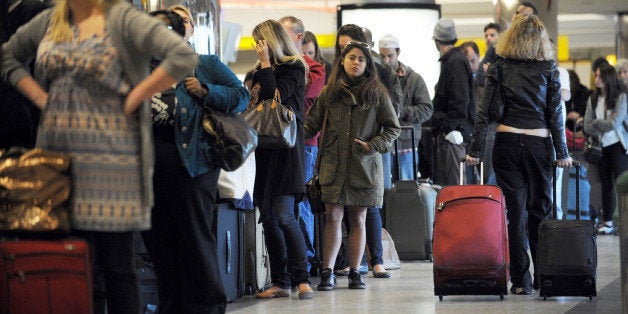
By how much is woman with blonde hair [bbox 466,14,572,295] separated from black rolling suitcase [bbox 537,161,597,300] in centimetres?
30

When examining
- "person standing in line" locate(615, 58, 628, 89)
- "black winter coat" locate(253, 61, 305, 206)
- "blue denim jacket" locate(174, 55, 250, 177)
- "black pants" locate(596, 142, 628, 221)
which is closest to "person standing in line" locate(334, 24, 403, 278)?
"black winter coat" locate(253, 61, 305, 206)

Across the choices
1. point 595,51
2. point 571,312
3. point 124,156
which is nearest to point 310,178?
point 571,312

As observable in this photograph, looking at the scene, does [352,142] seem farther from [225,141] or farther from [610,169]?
[610,169]

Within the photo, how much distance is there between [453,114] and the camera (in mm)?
12148

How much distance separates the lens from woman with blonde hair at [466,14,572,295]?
26.2ft

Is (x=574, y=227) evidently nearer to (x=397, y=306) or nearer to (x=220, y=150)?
(x=397, y=306)

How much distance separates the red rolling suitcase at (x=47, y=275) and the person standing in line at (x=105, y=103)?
12 cm

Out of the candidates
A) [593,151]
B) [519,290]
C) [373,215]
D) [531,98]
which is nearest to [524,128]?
[531,98]

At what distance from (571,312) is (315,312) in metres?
1.40

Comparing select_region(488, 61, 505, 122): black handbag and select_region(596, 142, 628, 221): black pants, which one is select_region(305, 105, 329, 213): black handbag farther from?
select_region(596, 142, 628, 221): black pants

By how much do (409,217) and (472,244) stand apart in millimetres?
3447

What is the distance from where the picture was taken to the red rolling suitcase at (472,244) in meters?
7.68

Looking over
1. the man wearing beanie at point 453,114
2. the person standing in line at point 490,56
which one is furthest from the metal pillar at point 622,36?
the man wearing beanie at point 453,114

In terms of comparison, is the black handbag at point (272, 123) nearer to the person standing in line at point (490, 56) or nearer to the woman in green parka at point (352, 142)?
the woman in green parka at point (352, 142)
